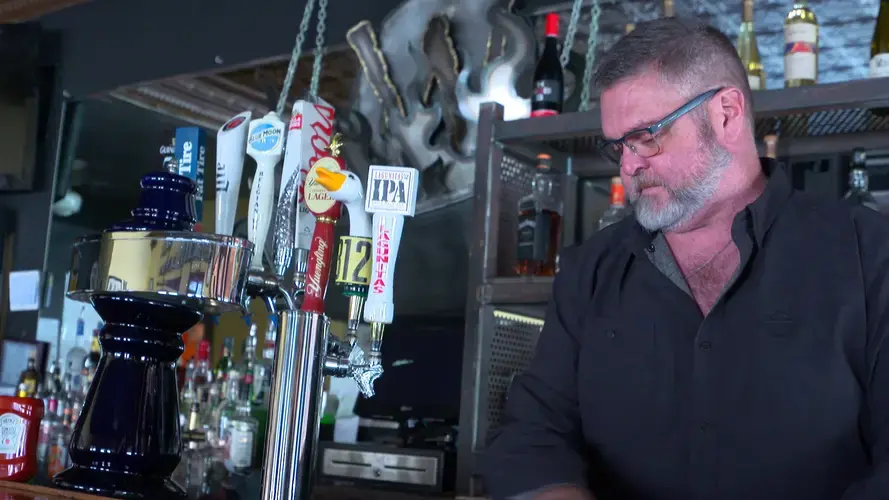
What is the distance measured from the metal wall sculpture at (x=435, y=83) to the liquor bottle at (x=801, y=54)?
75cm

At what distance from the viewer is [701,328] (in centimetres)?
135

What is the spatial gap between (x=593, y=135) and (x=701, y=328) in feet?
2.44

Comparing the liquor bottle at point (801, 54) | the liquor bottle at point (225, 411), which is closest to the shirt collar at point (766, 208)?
the liquor bottle at point (801, 54)

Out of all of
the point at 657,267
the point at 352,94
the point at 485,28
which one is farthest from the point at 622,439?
the point at 352,94

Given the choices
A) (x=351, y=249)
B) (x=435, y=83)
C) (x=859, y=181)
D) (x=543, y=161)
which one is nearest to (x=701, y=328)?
(x=351, y=249)

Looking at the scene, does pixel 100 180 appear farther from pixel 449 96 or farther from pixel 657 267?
pixel 657 267

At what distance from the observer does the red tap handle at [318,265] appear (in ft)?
4.16

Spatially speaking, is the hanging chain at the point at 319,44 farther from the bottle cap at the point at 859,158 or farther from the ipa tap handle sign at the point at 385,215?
the ipa tap handle sign at the point at 385,215

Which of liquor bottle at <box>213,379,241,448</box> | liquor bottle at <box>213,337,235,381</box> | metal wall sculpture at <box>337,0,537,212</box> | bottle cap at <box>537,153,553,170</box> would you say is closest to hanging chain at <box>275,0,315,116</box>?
metal wall sculpture at <box>337,0,537,212</box>

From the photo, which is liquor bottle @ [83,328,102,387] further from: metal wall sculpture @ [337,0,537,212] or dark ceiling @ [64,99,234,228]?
metal wall sculpture @ [337,0,537,212]

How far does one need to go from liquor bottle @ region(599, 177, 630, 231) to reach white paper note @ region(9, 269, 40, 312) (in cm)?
228

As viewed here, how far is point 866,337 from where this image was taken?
1249 millimetres

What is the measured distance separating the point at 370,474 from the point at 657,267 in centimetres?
102

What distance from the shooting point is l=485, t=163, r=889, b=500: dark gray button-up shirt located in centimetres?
125
